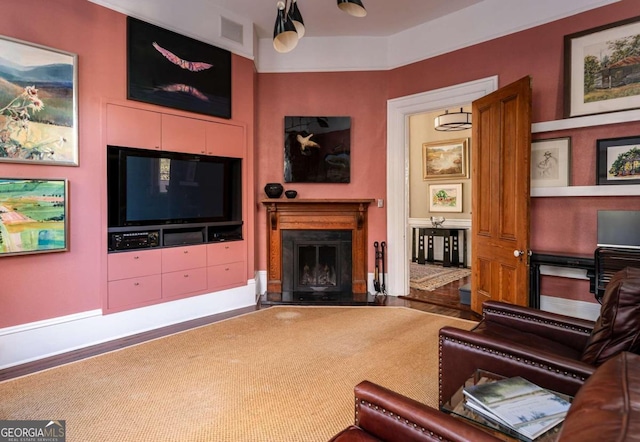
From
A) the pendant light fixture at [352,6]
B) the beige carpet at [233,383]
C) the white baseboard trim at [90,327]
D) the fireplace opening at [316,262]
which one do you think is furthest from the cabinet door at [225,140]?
the pendant light fixture at [352,6]

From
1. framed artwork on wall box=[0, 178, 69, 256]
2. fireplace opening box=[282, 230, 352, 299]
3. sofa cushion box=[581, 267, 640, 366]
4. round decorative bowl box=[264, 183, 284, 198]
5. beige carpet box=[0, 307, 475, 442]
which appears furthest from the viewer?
fireplace opening box=[282, 230, 352, 299]

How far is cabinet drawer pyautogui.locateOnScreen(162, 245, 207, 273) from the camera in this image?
3.79m

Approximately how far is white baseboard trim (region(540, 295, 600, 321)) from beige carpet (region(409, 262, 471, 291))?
1777 millimetres

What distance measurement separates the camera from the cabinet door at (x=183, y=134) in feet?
12.4

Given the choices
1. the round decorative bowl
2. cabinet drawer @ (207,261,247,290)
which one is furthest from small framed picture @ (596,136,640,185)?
cabinet drawer @ (207,261,247,290)

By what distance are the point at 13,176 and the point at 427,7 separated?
15.0ft

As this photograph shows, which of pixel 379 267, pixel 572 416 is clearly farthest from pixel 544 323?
pixel 379 267

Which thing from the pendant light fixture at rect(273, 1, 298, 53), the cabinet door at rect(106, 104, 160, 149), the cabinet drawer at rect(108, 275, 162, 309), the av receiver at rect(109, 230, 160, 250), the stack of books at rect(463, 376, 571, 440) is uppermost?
the pendant light fixture at rect(273, 1, 298, 53)

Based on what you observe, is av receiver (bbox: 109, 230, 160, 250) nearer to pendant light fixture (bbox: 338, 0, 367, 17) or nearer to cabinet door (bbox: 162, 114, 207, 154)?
cabinet door (bbox: 162, 114, 207, 154)

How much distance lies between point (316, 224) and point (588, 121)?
3.20 m

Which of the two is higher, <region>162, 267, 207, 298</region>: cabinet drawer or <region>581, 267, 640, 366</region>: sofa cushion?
<region>581, 267, 640, 366</region>: sofa cushion

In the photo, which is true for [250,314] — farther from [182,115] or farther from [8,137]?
[8,137]

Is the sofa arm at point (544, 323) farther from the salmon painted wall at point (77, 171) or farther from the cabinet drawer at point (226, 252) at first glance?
the salmon painted wall at point (77, 171)

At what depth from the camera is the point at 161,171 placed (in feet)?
12.3
